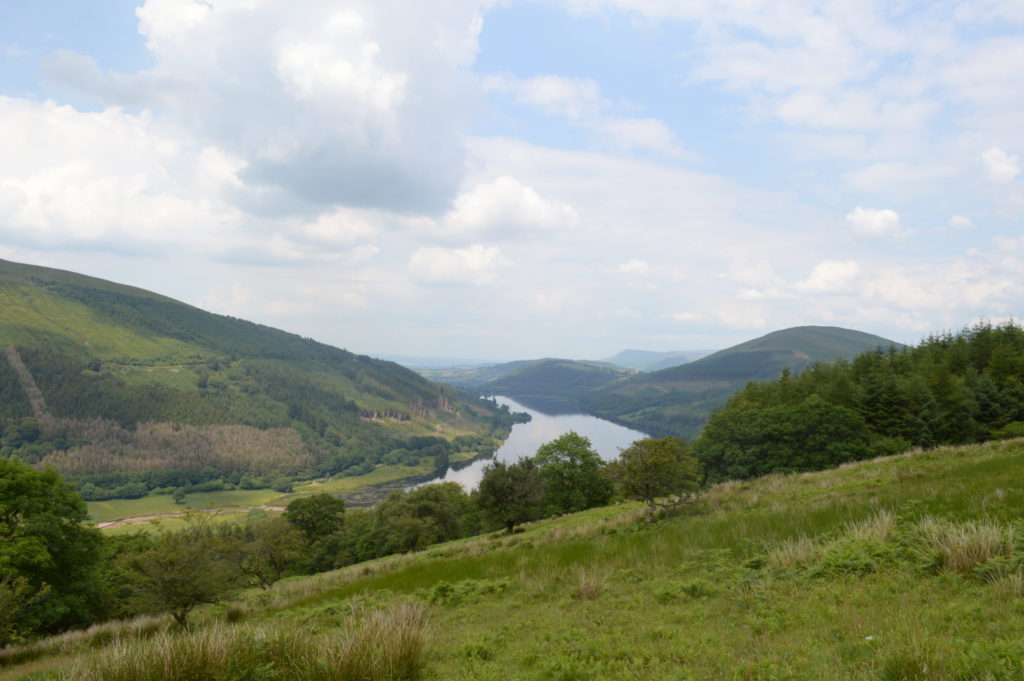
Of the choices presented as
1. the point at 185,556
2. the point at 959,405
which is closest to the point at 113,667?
the point at 185,556

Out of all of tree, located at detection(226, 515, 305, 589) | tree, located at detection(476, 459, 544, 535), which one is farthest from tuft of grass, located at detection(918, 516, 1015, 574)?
tree, located at detection(226, 515, 305, 589)

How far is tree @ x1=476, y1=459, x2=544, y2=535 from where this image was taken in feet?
122

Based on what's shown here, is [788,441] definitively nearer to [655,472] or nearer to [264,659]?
[655,472]

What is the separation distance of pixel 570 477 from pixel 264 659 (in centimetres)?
5396

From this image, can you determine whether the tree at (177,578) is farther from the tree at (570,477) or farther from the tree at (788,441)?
the tree at (788,441)

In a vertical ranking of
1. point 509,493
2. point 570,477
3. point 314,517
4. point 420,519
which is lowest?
point 314,517

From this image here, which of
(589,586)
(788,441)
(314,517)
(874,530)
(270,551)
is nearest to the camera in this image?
(874,530)

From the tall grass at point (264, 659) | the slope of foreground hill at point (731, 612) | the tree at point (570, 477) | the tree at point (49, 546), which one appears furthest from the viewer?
the tree at point (570, 477)

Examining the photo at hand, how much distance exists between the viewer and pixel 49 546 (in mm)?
28359

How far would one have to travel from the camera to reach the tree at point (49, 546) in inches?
1000

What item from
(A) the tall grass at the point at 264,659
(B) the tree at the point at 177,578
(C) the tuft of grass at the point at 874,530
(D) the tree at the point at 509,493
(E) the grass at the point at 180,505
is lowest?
(E) the grass at the point at 180,505

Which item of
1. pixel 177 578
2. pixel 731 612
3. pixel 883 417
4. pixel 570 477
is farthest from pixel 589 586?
pixel 883 417

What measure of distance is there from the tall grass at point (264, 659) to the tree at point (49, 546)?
28.3 meters

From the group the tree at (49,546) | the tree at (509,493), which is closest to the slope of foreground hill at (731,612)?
the tree at (49,546)
